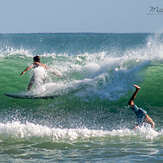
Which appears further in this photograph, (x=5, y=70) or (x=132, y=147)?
(x=5, y=70)

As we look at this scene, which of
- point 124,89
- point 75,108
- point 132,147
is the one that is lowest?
point 132,147

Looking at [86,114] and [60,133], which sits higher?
[86,114]

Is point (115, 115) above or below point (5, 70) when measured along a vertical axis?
below

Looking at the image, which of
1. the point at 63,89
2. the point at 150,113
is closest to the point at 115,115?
the point at 150,113

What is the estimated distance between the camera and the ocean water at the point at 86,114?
6859 millimetres

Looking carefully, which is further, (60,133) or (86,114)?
(86,114)

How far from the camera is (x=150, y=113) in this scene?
1018 cm

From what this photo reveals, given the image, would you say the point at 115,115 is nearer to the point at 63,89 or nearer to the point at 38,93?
the point at 63,89

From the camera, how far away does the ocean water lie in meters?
6.86

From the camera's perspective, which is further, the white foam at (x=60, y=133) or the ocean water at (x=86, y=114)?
the white foam at (x=60, y=133)

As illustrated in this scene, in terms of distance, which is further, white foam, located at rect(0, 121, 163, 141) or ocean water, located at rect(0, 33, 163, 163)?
white foam, located at rect(0, 121, 163, 141)

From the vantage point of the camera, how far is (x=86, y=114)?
10148mm

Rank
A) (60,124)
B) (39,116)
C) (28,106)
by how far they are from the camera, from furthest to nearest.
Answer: (28,106) < (39,116) < (60,124)

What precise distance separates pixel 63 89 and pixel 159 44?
617cm
